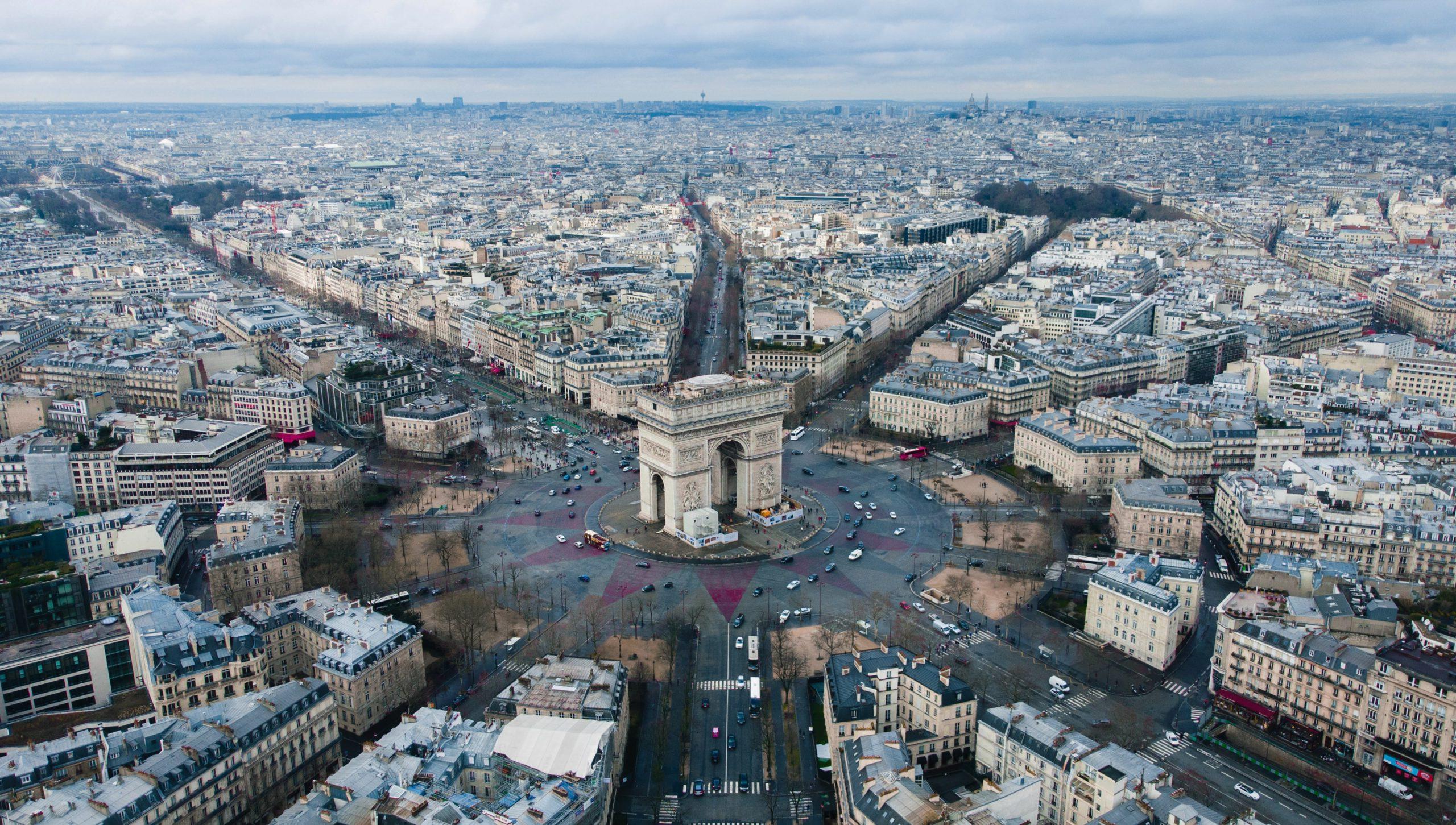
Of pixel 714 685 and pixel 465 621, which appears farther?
pixel 465 621

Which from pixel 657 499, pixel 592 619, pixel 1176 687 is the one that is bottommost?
pixel 1176 687

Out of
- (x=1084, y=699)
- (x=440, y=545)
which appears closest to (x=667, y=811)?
(x=1084, y=699)

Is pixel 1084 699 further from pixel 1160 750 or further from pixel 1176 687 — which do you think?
pixel 1176 687

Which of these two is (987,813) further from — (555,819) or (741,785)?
(555,819)

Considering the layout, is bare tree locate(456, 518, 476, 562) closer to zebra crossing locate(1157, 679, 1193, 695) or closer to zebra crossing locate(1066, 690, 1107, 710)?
zebra crossing locate(1066, 690, 1107, 710)

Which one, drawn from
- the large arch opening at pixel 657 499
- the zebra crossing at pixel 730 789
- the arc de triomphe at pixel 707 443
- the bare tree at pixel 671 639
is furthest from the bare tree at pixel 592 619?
the large arch opening at pixel 657 499

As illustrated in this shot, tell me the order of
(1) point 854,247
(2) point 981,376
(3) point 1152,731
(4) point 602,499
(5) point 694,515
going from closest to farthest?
(3) point 1152,731
(5) point 694,515
(4) point 602,499
(2) point 981,376
(1) point 854,247

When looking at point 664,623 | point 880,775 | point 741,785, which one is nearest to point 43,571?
point 664,623

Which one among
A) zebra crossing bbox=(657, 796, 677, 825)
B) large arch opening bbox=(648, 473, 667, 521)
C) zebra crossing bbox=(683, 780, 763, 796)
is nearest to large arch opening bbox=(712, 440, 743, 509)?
large arch opening bbox=(648, 473, 667, 521)
